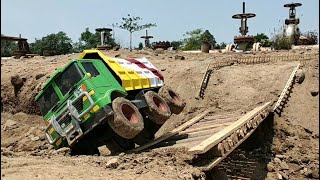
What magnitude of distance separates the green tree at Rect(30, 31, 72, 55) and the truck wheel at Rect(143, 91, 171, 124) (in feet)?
111

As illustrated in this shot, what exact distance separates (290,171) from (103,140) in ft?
15.6

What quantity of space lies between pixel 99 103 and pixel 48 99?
1602mm

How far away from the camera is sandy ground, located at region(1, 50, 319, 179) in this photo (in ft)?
20.8

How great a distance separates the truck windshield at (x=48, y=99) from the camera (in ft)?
27.9

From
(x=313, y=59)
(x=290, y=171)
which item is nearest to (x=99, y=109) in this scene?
(x=290, y=171)

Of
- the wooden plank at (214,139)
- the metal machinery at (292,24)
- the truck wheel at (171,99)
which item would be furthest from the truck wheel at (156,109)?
the metal machinery at (292,24)

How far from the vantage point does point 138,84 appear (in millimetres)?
8969

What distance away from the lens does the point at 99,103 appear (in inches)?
299

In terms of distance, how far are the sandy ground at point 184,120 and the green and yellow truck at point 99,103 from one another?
1.81 feet

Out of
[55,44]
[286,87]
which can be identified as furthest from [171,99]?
[55,44]

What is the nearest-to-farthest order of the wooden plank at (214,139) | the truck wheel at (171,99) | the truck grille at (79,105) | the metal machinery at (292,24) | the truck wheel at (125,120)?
the wooden plank at (214,139), the truck wheel at (125,120), the truck grille at (79,105), the truck wheel at (171,99), the metal machinery at (292,24)

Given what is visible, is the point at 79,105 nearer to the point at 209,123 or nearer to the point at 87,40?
the point at 209,123

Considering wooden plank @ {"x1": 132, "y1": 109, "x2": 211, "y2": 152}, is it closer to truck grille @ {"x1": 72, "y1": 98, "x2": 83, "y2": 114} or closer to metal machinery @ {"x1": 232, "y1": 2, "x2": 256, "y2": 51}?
truck grille @ {"x1": 72, "y1": 98, "x2": 83, "y2": 114}

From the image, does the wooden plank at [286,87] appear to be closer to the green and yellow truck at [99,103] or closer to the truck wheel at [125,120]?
the green and yellow truck at [99,103]
